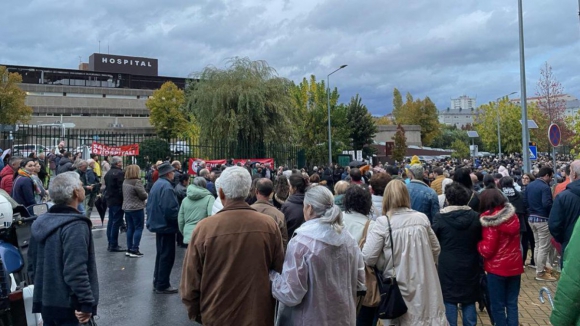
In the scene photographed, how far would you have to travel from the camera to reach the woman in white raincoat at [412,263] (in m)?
4.20

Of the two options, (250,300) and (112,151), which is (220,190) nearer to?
(250,300)

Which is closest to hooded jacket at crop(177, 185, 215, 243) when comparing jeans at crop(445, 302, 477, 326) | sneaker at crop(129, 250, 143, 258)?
sneaker at crop(129, 250, 143, 258)

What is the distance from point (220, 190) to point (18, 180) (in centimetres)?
604

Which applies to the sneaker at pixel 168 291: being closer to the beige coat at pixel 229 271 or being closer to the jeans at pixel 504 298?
the beige coat at pixel 229 271

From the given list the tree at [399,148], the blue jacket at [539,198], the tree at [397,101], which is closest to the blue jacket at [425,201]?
the blue jacket at [539,198]

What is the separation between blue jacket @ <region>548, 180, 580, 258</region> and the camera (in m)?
5.41

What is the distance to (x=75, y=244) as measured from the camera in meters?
3.47

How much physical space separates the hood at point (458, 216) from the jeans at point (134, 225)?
6109 millimetres

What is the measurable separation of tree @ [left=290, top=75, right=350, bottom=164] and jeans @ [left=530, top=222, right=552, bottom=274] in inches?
1110

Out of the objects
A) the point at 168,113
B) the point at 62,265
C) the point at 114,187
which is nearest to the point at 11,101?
the point at 168,113

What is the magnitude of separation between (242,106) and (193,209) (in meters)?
18.2

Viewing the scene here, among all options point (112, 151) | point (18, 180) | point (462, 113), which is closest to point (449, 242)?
point (18, 180)

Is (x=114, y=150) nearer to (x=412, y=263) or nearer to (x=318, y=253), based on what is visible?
(x=412, y=263)

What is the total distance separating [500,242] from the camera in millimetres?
4934
